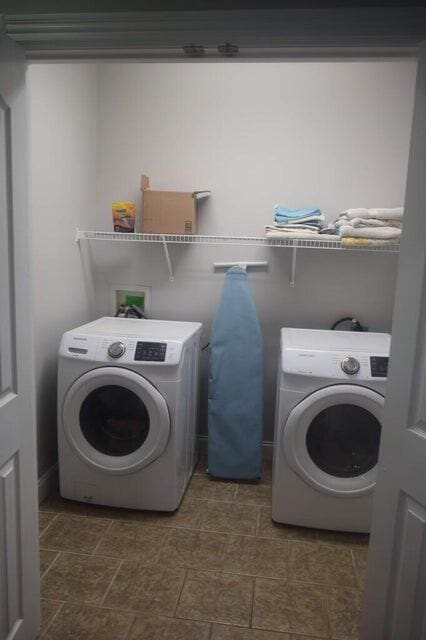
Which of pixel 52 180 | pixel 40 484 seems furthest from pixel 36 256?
pixel 40 484

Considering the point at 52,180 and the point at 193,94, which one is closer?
the point at 52,180

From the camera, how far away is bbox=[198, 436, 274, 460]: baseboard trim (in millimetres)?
3070

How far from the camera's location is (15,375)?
4.45ft

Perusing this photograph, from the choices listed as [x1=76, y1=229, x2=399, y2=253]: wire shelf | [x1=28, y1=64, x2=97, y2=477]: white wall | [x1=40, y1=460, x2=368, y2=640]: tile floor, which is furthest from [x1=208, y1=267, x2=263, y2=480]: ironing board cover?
[x1=28, y1=64, x2=97, y2=477]: white wall

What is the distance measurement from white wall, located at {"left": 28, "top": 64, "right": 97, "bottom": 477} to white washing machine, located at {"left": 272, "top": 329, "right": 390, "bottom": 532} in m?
1.25

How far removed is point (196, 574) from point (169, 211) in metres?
1.85

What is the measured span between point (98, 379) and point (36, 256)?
69 centimetres

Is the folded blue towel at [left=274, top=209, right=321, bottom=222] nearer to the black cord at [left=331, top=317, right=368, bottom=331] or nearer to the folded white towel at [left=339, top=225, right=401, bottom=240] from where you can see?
the folded white towel at [left=339, top=225, right=401, bottom=240]

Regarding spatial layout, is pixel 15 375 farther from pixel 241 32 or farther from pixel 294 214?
pixel 294 214

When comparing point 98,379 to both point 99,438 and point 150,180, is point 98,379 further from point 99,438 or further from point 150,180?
point 150,180

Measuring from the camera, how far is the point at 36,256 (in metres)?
2.31

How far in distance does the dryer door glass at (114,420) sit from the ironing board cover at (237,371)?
0.49 metres

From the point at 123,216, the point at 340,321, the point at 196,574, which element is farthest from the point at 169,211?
the point at 196,574

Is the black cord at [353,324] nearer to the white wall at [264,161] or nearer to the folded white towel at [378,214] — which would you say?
the white wall at [264,161]
